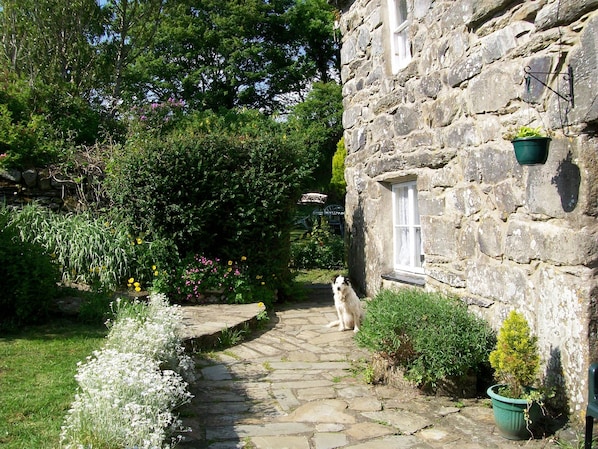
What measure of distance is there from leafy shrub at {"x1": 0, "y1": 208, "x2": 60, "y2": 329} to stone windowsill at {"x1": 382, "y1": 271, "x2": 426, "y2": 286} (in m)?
4.03

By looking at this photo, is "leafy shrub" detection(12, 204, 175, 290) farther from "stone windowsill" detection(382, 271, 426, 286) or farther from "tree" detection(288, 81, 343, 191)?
"tree" detection(288, 81, 343, 191)

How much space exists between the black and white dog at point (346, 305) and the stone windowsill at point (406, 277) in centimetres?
56

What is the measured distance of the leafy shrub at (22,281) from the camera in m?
5.89

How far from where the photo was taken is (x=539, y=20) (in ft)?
12.6

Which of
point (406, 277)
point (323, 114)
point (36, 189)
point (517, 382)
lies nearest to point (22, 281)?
point (36, 189)

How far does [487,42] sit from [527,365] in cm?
263

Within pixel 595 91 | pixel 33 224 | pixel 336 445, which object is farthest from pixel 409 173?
pixel 33 224

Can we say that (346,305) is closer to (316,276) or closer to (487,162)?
(487,162)

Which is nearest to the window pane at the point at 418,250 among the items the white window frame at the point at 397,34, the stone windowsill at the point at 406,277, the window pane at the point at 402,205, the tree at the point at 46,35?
the stone windowsill at the point at 406,277

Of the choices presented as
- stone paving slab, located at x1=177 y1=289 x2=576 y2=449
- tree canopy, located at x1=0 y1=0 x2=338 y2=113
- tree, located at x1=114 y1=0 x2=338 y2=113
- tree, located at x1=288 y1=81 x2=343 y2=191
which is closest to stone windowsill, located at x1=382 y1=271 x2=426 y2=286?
stone paving slab, located at x1=177 y1=289 x2=576 y2=449

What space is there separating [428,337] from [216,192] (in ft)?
13.8

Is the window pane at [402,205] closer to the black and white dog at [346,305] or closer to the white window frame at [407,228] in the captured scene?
the white window frame at [407,228]

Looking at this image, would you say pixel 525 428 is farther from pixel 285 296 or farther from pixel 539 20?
pixel 285 296

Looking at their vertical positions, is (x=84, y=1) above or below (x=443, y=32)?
above
